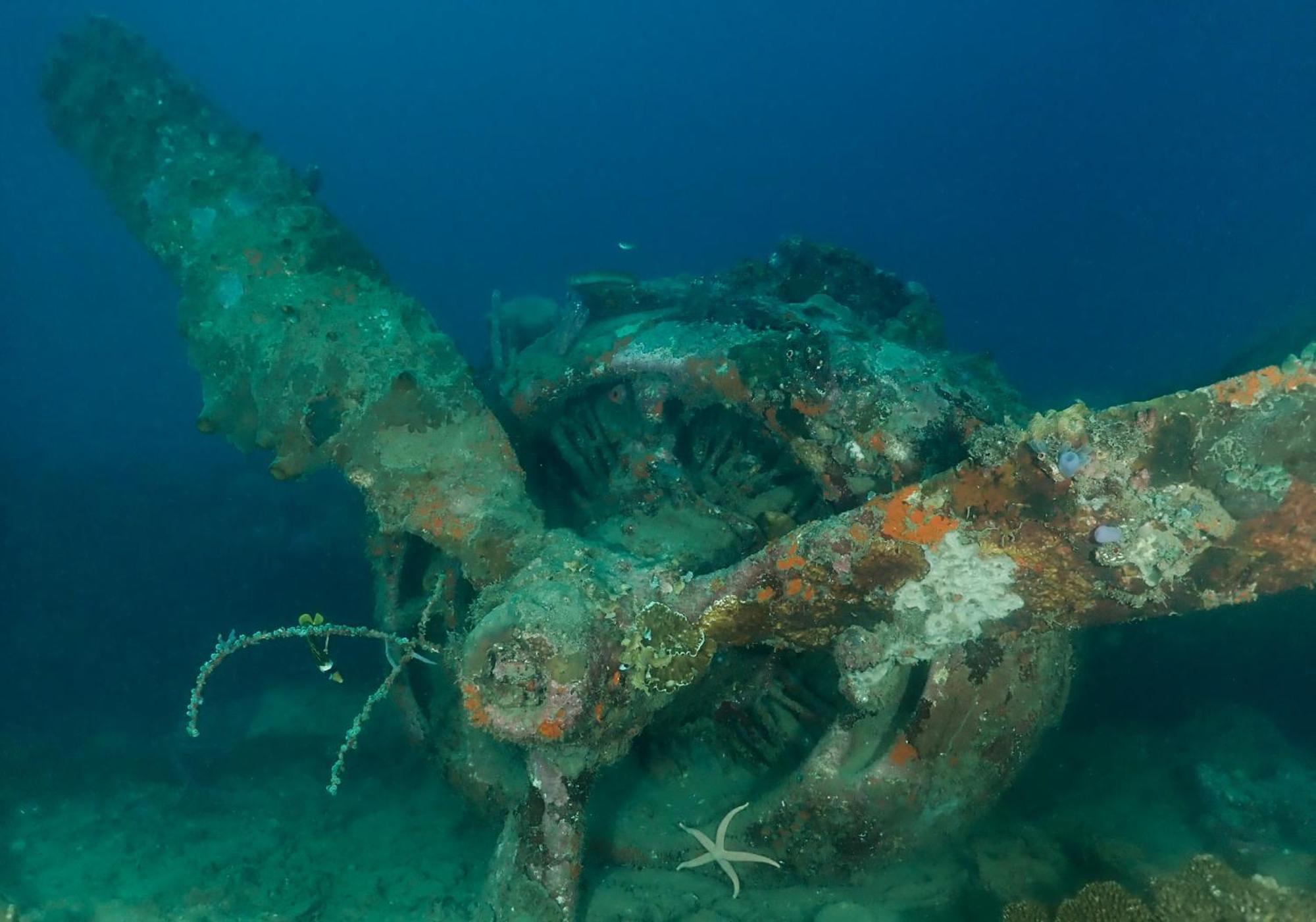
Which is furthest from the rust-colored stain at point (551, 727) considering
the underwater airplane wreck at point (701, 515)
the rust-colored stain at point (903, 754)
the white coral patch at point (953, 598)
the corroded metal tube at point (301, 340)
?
the rust-colored stain at point (903, 754)

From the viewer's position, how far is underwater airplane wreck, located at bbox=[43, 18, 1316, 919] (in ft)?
10.6

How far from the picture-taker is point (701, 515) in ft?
17.4

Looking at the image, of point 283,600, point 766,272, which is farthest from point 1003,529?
point 283,600

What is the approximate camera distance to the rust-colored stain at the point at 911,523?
11.5 feet

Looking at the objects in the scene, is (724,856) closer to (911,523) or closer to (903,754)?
(903,754)

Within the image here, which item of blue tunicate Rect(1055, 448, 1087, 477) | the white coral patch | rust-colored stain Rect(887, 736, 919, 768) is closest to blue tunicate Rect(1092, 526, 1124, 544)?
blue tunicate Rect(1055, 448, 1087, 477)

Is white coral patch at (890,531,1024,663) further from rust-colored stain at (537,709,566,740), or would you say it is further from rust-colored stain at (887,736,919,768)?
rust-colored stain at (537,709,566,740)

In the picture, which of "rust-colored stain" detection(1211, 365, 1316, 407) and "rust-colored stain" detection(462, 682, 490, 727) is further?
"rust-colored stain" detection(462, 682, 490, 727)

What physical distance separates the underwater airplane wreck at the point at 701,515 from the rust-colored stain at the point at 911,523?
1cm

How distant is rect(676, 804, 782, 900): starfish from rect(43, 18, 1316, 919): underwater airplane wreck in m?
0.03

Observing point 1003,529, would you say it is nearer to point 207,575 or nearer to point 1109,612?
point 1109,612

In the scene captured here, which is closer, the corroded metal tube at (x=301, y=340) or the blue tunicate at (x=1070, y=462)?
the blue tunicate at (x=1070, y=462)

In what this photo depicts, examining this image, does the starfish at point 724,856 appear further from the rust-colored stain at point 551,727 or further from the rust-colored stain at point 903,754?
the rust-colored stain at point 551,727

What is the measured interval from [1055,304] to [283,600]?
59.3 m
